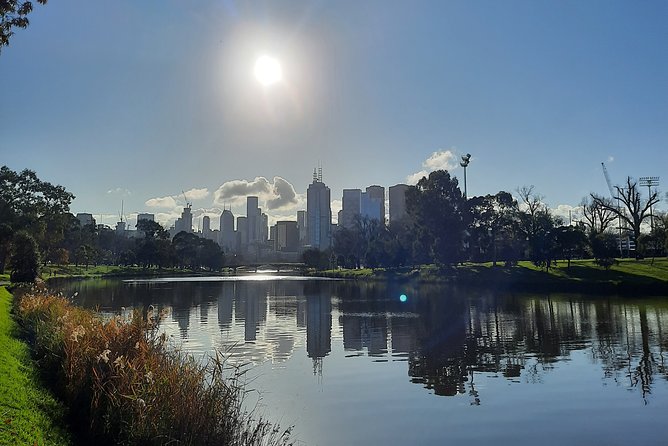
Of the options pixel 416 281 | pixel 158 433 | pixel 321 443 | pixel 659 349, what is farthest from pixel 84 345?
pixel 416 281

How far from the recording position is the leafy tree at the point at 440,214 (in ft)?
254

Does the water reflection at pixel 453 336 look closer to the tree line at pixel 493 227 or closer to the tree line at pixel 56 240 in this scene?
the tree line at pixel 56 240

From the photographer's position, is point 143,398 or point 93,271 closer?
point 143,398

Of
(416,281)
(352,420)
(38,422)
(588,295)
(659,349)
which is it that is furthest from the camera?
(416,281)

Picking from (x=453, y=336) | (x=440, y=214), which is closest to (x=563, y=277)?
(x=440, y=214)

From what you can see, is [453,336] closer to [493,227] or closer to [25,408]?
[25,408]

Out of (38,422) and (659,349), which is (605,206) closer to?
(659,349)

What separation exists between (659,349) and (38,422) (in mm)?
21398

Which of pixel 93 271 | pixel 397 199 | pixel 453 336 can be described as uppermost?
pixel 397 199

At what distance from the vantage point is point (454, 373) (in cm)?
1730

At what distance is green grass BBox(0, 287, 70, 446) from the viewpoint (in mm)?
8211

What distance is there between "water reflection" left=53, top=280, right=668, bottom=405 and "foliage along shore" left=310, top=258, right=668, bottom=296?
880cm

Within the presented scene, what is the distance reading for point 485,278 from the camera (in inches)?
2675

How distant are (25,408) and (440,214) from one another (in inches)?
2826
